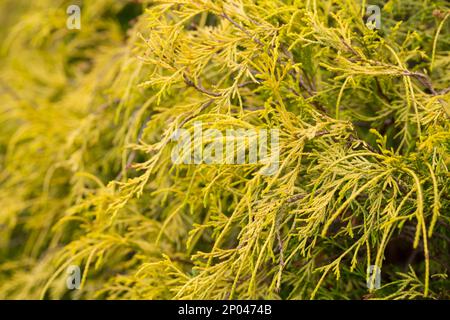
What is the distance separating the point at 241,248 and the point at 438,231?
767 millimetres

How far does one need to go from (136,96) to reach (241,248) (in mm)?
941

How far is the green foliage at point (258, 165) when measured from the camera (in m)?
1.58

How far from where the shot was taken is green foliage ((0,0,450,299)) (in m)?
1.58

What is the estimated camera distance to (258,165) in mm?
1631

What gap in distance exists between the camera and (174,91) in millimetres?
2113

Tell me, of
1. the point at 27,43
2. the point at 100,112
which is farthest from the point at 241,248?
the point at 27,43
